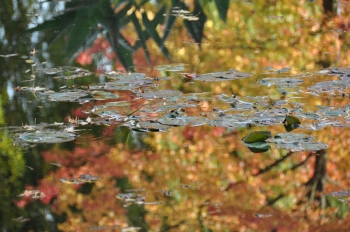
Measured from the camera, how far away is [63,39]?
5047 millimetres

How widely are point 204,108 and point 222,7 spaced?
2.61m

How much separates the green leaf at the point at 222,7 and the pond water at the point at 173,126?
272 millimetres

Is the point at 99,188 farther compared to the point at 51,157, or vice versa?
the point at 51,157

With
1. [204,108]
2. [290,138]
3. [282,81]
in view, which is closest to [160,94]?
[204,108]

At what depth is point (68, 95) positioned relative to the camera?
12.6 ft

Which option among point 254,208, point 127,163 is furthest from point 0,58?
point 254,208

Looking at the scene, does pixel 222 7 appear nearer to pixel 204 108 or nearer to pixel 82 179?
pixel 204 108

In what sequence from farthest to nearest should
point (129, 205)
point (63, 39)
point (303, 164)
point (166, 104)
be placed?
point (63, 39)
point (166, 104)
point (303, 164)
point (129, 205)

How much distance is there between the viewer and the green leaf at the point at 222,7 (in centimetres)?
578

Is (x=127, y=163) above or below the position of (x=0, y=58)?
below

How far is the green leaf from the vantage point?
5781 millimetres

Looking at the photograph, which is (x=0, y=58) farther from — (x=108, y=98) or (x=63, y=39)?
(x=108, y=98)

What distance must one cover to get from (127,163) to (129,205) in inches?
16.4

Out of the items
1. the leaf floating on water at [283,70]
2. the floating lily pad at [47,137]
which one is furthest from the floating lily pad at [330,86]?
the floating lily pad at [47,137]
